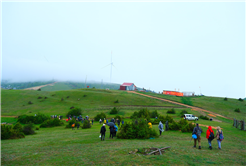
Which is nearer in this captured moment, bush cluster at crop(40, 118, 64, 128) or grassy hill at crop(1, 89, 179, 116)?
bush cluster at crop(40, 118, 64, 128)

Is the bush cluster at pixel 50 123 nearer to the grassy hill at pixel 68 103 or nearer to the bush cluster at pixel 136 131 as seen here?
the grassy hill at pixel 68 103

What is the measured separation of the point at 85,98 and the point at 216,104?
207 feet

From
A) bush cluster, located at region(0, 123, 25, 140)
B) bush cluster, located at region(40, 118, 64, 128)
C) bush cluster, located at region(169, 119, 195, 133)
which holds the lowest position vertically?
bush cluster, located at region(40, 118, 64, 128)

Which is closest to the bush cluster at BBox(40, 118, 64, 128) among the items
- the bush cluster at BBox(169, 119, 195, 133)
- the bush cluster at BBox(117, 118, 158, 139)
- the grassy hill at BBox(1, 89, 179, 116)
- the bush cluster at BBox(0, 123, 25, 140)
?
the bush cluster at BBox(0, 123, 25, 140)

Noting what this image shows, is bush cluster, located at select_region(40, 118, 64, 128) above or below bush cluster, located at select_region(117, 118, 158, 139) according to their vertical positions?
below

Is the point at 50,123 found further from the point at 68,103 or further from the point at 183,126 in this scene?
the point at 68,103

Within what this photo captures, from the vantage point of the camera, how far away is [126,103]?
74500 millimetres

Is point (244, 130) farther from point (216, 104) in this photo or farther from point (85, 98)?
point (85, 98)

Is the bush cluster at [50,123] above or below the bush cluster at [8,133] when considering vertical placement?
below

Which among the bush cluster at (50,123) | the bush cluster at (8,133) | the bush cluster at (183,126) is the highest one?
the bush cluster at (183,126)

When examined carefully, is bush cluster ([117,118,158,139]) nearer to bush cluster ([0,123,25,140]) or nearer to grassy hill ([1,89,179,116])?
bush cluster ([0,123,25,140])

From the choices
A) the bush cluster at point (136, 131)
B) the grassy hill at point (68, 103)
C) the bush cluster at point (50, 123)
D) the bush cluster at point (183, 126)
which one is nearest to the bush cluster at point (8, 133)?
the bush cluster at point (136, 131)

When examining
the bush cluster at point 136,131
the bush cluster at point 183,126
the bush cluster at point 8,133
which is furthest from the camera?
the bush cluster at point 183,126

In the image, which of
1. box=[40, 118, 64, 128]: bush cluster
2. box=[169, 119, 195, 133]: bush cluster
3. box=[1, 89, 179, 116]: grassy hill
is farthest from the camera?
box=[1, 89, 179, 116]: grassy hill
